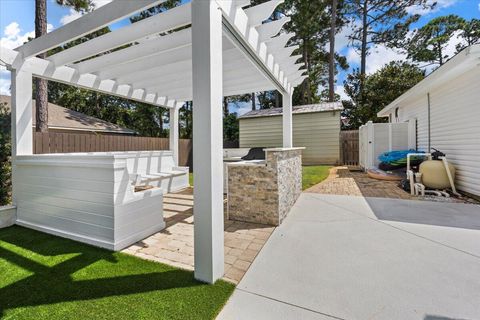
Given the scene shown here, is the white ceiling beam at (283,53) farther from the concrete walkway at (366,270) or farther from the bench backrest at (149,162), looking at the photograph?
the bench backrest at (149,162)

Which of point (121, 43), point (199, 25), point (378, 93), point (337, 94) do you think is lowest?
point (199, 25)

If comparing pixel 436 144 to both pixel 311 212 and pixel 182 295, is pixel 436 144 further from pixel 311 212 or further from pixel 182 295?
pixel 182 295

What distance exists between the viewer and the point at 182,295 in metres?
1.93

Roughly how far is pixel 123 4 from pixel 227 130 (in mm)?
15933

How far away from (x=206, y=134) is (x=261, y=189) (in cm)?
192

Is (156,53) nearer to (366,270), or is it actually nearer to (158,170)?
(158,170)

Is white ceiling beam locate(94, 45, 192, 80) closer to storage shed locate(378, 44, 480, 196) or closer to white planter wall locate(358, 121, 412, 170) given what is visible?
storage shed locate(378, 44, 480, 196)

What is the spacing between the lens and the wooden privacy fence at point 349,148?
40.4 feet

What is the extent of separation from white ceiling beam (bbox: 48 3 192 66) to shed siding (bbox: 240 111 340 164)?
10.2 m

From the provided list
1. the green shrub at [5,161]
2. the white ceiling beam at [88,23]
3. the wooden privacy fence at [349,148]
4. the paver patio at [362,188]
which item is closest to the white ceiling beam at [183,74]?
the white ceiling beam at [88,23]

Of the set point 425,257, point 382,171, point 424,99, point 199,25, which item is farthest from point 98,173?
point 424,99

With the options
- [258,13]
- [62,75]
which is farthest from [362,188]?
[62,75]

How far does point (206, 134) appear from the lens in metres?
2.08

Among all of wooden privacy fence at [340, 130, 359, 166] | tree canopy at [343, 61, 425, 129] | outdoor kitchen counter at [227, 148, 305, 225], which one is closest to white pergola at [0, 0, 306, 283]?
outdoor kitchen counter at [227, 148, 305, 225]
